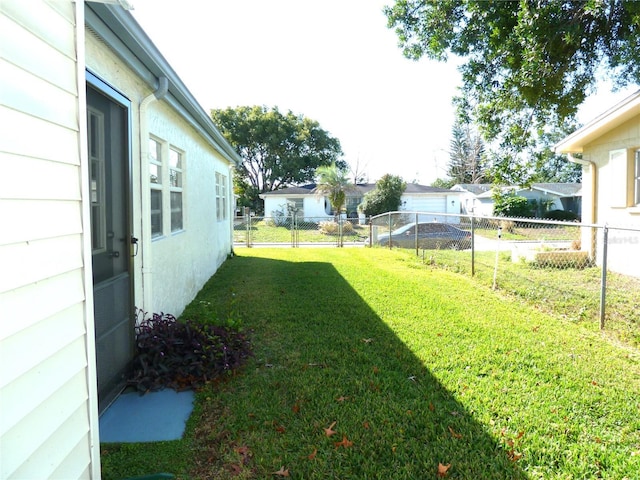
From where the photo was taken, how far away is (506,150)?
10.8 metres

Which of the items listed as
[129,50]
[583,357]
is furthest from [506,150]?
[129,50]

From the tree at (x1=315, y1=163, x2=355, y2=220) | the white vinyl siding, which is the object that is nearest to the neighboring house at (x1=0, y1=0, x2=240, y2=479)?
the white vinyl siding

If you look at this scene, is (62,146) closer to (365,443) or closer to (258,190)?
(365,443)

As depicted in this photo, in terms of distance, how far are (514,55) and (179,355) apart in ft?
→ 28.0

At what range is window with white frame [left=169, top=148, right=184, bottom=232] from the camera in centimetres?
604

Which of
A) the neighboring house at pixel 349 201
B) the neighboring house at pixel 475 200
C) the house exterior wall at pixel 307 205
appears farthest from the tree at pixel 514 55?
the house exterior wall at pixel 307 205

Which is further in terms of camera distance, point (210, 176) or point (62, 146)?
point (210, 176)

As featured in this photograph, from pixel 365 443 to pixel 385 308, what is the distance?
3558 mm

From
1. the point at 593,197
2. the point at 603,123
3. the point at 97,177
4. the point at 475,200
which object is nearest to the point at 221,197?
the point at 97,177

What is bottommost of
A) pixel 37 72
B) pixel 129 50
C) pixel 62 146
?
pixel 62 146

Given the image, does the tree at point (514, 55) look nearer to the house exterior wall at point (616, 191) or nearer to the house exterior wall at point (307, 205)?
the house exterior wall at point (616, 191)

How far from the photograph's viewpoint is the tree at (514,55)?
873 cm

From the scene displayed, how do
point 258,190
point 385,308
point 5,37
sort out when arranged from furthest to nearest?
point 258,190, point 385,308, point 5,37

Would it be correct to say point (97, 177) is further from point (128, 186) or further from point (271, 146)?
point (271, 146)
